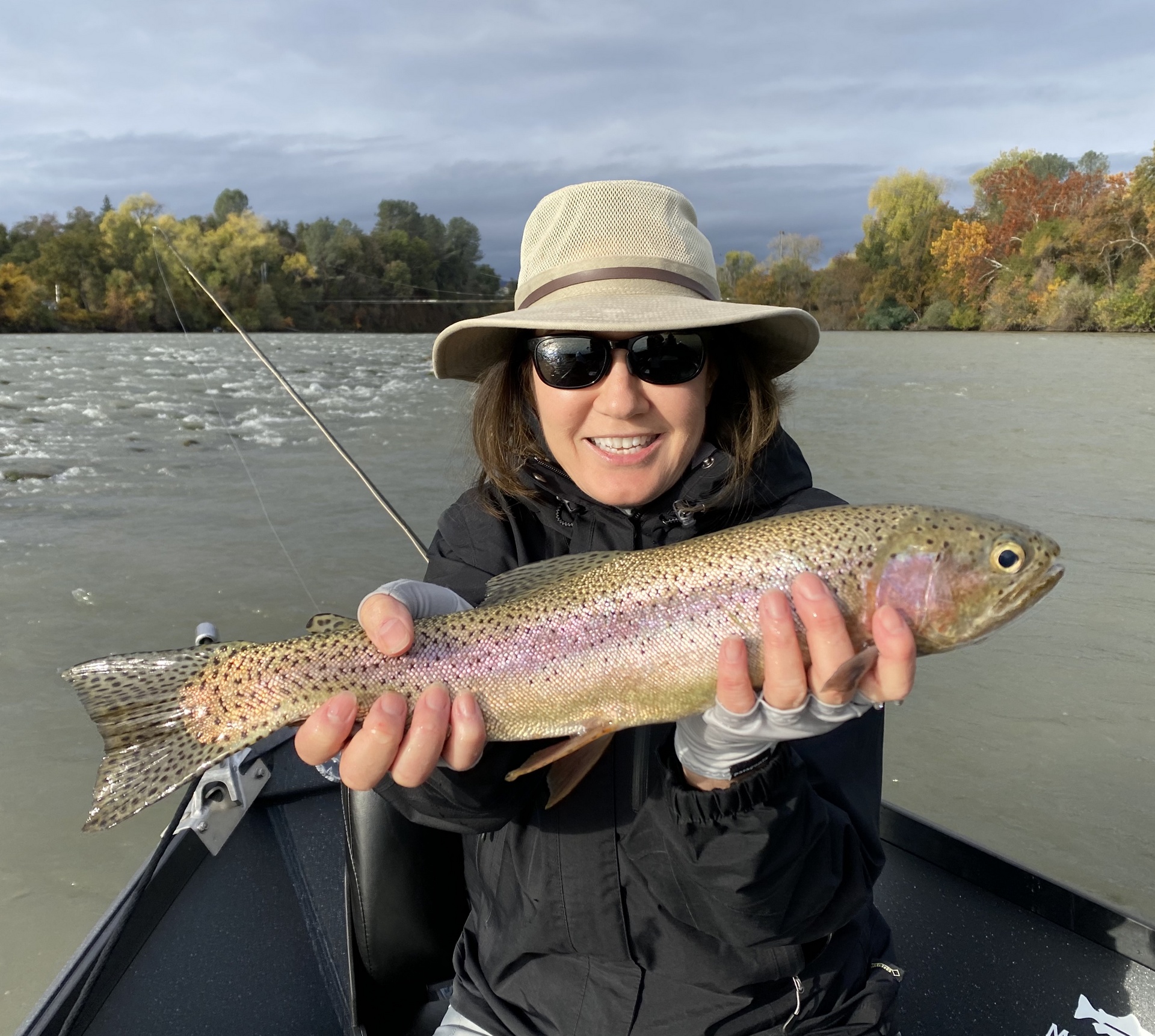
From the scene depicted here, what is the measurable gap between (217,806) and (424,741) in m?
1.69

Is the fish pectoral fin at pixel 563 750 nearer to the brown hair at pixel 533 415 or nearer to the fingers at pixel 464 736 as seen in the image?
the fingers at pixel 464 736

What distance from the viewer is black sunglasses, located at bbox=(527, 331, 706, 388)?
2.63 m

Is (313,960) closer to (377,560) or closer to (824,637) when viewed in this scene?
(824,637)

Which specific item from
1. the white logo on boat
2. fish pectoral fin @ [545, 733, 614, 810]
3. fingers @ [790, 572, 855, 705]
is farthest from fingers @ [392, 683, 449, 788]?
the white logo on boat

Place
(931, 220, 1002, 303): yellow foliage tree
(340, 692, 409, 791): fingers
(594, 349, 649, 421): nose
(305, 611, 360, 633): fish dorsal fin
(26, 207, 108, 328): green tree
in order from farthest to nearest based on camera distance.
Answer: (931, 220, 1002, 303): yellow foliage tree, (26, 207, 108, 328): green tree, (594, 349, 649, 421): nose, (305, 611, 360, 633): fish dorsal fin, (340, 692, 409, 791): fingers

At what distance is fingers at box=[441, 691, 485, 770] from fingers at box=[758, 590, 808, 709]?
29.2 inches

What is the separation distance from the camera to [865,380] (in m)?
34.2

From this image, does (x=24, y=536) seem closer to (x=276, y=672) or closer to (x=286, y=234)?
(x=276, y=672)

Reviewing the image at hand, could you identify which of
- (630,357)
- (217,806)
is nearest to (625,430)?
(630,357)

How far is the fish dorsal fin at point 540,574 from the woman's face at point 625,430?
0.85 ft

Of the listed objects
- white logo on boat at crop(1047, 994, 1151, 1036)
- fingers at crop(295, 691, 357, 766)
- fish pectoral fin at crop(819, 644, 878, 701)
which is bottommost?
white logo on boat at crop(1047, 994, 1151, 1036)

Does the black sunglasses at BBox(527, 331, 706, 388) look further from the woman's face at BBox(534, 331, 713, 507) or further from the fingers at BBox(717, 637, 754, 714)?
the fingers at BBox(717, 637, 754, 714)

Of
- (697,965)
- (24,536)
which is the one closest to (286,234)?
(24,536)

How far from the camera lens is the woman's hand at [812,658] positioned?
1993mm
